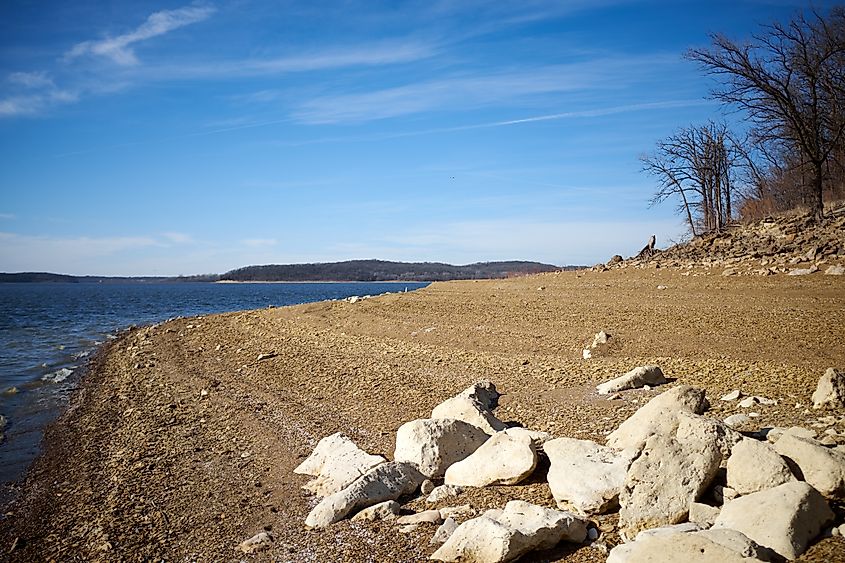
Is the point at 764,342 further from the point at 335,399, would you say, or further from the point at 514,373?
the point at 335,399

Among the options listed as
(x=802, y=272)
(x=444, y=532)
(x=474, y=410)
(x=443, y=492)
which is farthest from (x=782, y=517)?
(x=802, y=272)

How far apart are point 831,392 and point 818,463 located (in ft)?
6.59

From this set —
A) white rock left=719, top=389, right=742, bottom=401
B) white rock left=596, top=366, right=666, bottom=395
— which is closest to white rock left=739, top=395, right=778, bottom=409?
white rock left=719, top=389, right=742, bottom=401

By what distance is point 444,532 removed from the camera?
14.0 ft

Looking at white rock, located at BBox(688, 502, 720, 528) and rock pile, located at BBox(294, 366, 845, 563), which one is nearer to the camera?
rock pile, located at BBox(294, 366, 845, 563)

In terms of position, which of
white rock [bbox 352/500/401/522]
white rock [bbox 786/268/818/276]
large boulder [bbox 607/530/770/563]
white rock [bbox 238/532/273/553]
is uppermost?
white rock [bbox 786/268/818/276]

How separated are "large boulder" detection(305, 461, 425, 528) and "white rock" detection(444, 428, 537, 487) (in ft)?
1.24

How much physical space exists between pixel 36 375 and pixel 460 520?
14322 millimetres

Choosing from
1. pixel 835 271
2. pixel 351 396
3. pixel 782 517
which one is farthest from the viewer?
pixel 835 271

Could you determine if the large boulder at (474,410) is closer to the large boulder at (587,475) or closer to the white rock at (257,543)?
the large boulder at (587,475)

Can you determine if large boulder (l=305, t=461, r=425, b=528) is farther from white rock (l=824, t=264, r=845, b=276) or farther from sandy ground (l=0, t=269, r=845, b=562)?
white rock (l=824, t=264, r=845, b=276)

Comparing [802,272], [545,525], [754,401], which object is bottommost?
[545,525]

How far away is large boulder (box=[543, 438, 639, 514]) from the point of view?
416cm

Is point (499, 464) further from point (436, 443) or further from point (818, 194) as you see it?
point (818, 194)
